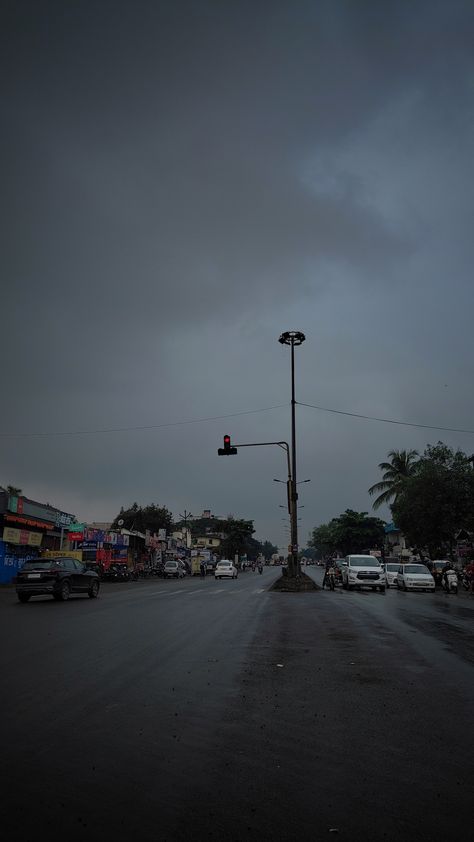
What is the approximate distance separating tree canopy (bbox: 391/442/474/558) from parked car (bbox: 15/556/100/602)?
27.3 meters

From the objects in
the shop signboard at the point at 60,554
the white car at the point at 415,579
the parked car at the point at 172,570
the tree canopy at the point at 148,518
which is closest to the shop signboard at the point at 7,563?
the shop signboard at the point at 60,554

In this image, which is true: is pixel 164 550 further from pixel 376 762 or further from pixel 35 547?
pixel 376 762

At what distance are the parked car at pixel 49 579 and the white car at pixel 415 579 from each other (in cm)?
1833

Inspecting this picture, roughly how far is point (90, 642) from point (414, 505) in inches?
1439

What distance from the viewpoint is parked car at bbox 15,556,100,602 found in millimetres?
21531

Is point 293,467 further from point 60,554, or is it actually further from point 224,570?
point 224,570

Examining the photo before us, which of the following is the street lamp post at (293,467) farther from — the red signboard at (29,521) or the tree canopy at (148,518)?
the tree canopy at (148,518)

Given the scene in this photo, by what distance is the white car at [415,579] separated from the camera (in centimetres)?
3275

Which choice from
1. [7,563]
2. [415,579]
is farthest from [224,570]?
[415,579]

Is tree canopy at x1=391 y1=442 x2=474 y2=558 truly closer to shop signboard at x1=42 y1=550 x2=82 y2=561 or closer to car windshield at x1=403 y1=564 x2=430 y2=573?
car windshield at x1=403 y1=564 x2=430 y2=573

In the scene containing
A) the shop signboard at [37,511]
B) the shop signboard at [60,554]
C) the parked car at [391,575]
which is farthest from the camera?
the shop signboard at [60,554]

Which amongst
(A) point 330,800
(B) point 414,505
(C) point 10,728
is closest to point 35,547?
(B) point 414,505

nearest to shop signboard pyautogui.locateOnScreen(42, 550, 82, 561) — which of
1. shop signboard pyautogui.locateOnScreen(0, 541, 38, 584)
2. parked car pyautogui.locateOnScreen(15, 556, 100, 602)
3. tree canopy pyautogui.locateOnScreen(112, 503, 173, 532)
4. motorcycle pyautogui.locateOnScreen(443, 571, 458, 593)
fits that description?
shop signboard pyautogui.locateOnScreen(0, 541, 38, 584)

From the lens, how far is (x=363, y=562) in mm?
32344
